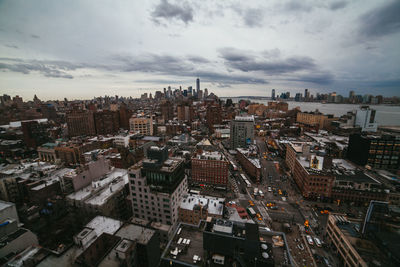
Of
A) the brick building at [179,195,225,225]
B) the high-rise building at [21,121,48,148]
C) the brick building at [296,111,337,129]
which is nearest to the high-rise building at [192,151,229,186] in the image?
the brick building at [179,195,225,225]

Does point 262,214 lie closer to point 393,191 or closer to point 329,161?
point 329,161

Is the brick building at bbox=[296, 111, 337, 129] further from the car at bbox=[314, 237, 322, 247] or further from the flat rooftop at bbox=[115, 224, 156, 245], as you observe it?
the flat rooftop at bbox=[115, 224, 156, 245]

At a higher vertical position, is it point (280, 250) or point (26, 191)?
point (280, 250)

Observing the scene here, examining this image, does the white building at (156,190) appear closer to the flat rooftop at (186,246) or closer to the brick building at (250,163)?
the flat rooftop at (186,246)

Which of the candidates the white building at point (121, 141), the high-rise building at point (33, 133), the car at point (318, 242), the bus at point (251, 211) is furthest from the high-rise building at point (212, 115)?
the high-rise building at point (33, 133)

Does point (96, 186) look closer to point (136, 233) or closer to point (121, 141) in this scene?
point (136, 233)

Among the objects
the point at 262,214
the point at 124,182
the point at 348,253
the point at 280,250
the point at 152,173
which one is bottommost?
the point at 262,214

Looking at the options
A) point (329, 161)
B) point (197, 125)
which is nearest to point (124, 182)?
point (329, 161)
